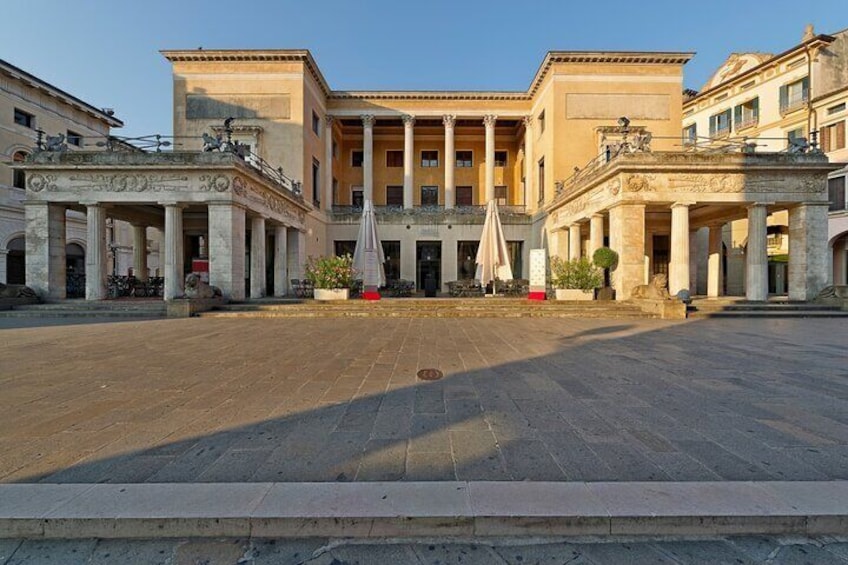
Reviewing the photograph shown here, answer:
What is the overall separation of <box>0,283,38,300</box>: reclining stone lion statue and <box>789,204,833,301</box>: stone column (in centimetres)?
2997

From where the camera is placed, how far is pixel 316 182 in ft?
87.8

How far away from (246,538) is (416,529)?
1.01 metres

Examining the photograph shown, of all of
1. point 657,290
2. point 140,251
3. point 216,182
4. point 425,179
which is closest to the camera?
point 657,290

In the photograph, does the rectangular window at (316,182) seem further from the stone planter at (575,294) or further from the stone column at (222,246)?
the stone planter at (575,294)

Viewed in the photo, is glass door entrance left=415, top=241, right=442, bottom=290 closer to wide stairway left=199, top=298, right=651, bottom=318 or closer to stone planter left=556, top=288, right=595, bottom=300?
stone planter left=556, top=288, right=595, bottom=300

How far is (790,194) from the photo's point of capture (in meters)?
15.1

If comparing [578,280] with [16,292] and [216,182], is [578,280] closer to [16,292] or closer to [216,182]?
[216,182]

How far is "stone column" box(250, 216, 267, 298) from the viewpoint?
16.9 meters

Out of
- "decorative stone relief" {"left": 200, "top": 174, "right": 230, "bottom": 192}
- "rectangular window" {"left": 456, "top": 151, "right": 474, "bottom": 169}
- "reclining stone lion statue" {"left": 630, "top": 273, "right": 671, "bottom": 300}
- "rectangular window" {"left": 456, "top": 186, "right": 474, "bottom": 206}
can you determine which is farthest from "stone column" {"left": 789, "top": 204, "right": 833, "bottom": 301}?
"decorative stone relief" {"left": 200, "top": 174, "right": 230, "bottom": 192}

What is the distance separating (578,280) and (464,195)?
18.7m


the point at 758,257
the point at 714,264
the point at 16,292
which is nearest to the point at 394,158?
the point at 714,264

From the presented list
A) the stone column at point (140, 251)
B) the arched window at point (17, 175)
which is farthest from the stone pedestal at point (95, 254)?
the arched window at point (17, 175)

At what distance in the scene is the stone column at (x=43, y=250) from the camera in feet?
48.8

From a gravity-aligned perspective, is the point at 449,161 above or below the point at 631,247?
above
